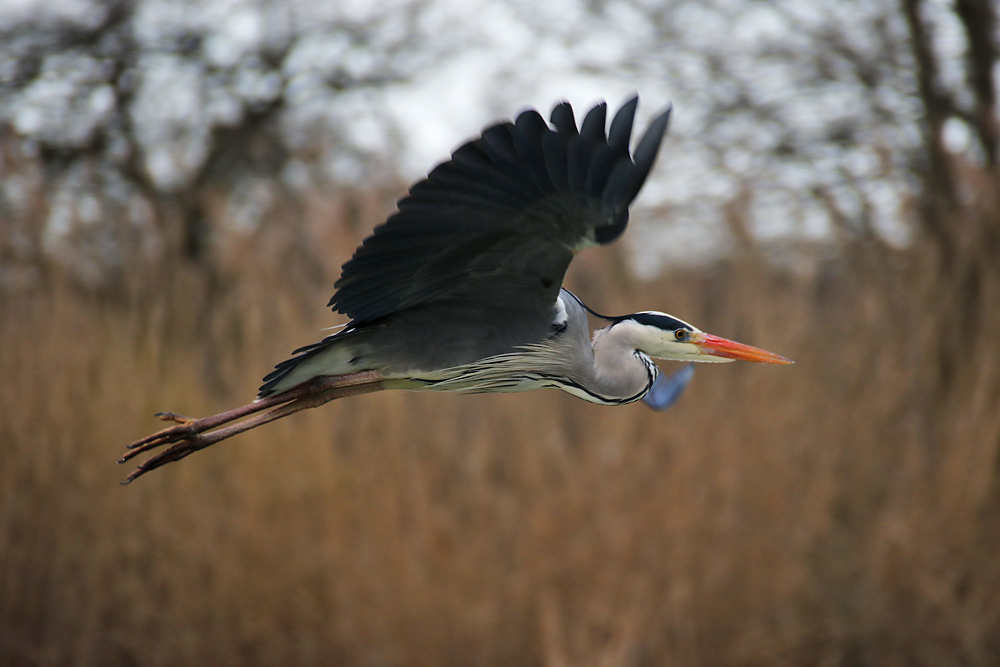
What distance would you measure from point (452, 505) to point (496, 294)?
2.81m

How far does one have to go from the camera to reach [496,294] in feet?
4.23

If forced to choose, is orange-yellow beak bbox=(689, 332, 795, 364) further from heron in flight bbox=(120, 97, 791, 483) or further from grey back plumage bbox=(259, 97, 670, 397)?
grey back plumage bbox=(259, 97, 670, 397)

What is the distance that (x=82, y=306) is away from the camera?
399 centimetres

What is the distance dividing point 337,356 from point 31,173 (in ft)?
9.74

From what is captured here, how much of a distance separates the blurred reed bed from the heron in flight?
250 centimetres

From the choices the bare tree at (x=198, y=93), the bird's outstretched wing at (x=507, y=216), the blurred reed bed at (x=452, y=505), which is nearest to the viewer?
the bird's outstretched wing at (x=507, y=216)

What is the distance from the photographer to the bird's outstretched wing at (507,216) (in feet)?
3.58

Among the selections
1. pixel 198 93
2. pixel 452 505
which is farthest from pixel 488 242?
pixel 198 93

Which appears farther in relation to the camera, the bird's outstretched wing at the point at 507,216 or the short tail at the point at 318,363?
the short tail at the point at 318,363

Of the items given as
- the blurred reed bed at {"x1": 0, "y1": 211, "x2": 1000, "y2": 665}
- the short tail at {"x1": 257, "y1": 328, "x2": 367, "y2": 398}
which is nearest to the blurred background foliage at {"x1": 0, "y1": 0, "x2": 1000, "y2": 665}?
the blurred reed bed at {"x1": 0, "y1": 211, "x2": 1000, "y2": 665}

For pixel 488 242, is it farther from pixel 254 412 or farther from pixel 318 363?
pixel 254 412

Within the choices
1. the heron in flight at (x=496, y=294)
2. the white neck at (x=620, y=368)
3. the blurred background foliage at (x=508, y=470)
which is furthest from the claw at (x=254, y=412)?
the blurred background foliage at (x=508, y=470)

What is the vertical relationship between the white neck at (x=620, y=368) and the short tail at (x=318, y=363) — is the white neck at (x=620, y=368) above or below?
below

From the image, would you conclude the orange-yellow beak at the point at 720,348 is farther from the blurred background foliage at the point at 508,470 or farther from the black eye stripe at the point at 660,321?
the blurred background foliage at the point at 508,470
